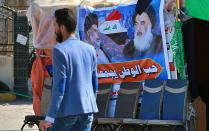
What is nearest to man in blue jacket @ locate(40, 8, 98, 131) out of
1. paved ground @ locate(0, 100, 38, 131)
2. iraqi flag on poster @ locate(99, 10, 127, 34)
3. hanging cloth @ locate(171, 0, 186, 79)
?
hanging cloth @ locate(171, 0, 186, 79)

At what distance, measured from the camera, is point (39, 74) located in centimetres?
716

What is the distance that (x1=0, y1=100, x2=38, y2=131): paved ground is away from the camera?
9.22 m

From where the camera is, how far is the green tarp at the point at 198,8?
602cm

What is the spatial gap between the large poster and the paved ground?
2.75 meters

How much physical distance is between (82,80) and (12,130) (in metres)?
4.54

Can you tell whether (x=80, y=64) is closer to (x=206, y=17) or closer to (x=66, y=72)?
(x=66, y=72)

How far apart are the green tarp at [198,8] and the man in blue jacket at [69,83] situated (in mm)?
1887

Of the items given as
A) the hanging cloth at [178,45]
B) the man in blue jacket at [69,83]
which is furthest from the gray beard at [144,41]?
the man in blue jacket at [69,83]

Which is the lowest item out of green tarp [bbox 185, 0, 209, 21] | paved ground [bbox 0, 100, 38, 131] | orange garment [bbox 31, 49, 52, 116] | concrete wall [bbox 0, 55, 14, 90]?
paved ground [bbox 0, 100, 38, 131]

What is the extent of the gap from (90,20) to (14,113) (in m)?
4.56

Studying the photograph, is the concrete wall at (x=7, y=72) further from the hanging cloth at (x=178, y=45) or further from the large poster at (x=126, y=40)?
the hanging cloth at (x=178, y=45)

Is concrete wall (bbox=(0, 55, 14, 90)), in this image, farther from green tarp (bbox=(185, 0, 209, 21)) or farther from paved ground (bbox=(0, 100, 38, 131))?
green tarp (bbox=(185, 0, 209, 21))

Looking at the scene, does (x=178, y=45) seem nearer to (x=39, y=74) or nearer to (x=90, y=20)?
(x=90, y=20)

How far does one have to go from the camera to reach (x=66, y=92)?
4602 millimetres
